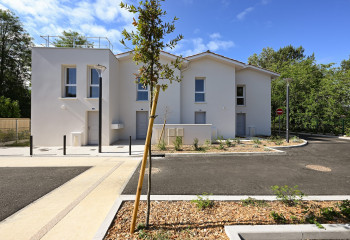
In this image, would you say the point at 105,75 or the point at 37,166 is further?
the point at 105,75

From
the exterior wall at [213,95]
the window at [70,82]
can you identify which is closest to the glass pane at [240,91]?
the exterior wall at [213,95]

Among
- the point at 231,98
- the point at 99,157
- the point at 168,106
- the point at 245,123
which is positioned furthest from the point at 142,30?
the point at 245,123

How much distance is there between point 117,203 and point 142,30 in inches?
134

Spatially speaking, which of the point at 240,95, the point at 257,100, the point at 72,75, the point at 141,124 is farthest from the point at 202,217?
the point at 257,100

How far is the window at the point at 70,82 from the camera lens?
34.9 ft

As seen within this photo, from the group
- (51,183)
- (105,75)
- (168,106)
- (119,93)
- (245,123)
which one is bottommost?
(51,183)

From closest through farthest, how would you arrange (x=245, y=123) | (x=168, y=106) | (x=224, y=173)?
(x=224, y=173) < (x=168, y=106) < (x=245, y=123)

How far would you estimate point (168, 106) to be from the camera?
1243 centimetres

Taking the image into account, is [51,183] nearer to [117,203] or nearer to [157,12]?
[117,203]

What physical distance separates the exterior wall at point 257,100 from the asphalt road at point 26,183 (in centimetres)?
1469

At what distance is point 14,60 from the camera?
21406mm

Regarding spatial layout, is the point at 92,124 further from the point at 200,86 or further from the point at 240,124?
the point at 240,124

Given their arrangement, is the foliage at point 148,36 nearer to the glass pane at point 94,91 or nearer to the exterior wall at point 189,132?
the exterior wall at point 189,132

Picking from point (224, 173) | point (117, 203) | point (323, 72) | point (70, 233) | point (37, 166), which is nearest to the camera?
point (70, 233)
